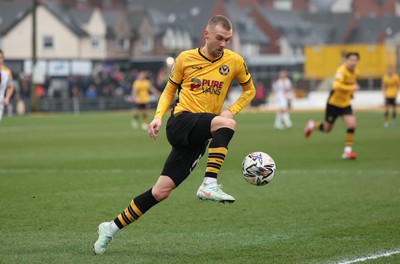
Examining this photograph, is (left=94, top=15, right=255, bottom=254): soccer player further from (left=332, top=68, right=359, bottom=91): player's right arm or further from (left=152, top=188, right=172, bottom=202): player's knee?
(left=332, top=68, right=359, bottom=91): player's right arm

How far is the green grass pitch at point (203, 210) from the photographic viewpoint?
9.23 m

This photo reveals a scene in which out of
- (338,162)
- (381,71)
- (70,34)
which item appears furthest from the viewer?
(70,34)

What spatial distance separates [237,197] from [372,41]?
11935cm

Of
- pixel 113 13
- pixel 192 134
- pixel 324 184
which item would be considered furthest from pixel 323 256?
pixel 113 13

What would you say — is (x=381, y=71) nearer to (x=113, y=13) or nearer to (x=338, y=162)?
(x=113, y=13)

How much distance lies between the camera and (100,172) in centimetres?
1816

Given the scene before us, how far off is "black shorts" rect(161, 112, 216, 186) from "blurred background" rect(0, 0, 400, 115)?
1329 inches

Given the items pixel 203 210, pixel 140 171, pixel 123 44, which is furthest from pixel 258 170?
pixel 123 44

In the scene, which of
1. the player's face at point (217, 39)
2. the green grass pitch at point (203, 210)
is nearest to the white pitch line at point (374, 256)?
the green grass pitch at point (203, 210)

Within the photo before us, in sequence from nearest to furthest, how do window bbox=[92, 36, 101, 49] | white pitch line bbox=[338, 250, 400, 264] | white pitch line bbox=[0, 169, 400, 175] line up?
white pitch line bbox=[338, 250, 400, 264] → white pitch line bbox=[0, 169, 400, 175] → window bbox=[92, 36, 101, 49]

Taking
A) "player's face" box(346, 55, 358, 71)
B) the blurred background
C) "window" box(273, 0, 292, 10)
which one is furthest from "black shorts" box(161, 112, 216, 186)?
"window" box(273, 0, 292, 10)

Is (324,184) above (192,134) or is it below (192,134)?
below

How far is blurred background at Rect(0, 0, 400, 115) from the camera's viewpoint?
59750 mm

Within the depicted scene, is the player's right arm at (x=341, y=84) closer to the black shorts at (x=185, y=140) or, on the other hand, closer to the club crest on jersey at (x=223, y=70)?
the club crest on jersey at (x=223, y=70)
